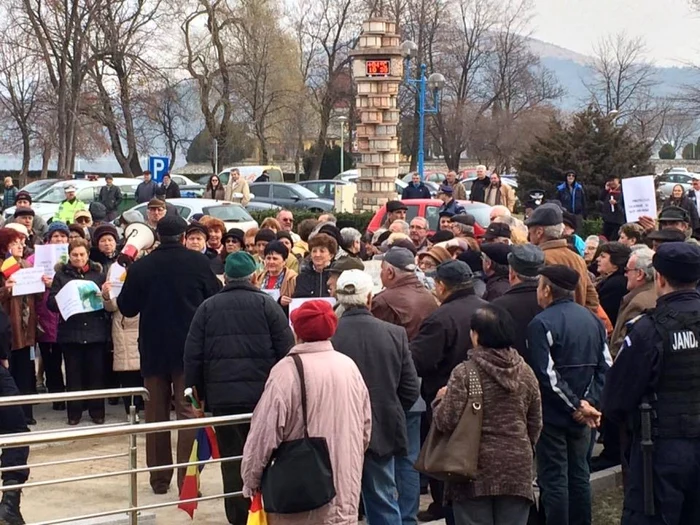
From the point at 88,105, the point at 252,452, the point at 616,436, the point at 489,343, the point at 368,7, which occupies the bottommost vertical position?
the point at 616,436

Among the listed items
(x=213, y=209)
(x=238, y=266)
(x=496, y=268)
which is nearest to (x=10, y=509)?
(x=238, y=266)

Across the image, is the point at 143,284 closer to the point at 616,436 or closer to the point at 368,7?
the point at 616,436

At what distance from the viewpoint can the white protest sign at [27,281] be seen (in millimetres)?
10109

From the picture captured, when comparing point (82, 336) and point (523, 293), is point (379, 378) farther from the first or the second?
point (82, 336)

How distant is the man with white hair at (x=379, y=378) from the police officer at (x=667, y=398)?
52.0 inches

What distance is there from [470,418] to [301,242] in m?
6.17

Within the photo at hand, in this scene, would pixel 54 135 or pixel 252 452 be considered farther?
pixel 54 135

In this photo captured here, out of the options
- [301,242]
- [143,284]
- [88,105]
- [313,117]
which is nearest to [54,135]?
[88,105]

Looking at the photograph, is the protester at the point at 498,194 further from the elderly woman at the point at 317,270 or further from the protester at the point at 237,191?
the elderly woman at the point at 317,270

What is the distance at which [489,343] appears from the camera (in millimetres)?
5965

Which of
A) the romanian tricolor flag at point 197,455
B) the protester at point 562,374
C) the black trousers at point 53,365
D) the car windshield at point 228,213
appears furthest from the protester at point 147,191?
the protester at point 562,374

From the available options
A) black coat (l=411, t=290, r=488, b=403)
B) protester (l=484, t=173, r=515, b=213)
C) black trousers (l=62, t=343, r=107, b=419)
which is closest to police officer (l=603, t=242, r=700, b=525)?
black coat (l=411, t=290, r=488, b=403)

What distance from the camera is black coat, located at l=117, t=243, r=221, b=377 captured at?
8.30 meters

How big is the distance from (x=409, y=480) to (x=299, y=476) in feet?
6.06
